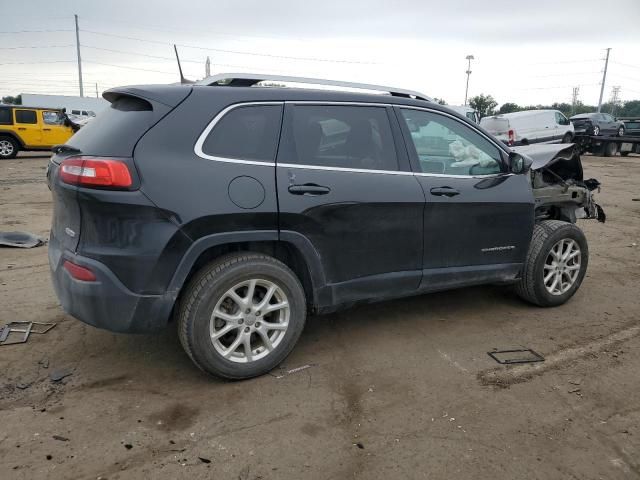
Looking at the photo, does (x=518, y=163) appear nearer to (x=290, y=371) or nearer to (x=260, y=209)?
(x=260, y=209)

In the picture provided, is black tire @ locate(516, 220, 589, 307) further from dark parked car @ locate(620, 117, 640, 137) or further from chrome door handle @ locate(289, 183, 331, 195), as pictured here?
dark parked car @ locate(620, 117, 640, 137)

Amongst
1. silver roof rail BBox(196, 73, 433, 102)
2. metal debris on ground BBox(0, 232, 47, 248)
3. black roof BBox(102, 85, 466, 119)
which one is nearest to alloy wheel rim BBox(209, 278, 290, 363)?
black roof BBox(102, 85, 466, 119)

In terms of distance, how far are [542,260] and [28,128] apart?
1941 cm

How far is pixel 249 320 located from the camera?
3164mm

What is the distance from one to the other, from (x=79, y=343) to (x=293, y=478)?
2.15 meters

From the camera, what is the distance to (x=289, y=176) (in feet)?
10.4

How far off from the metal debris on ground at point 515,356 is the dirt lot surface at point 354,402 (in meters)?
0.07

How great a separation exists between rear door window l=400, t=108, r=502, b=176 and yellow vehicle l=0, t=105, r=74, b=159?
59.1ft

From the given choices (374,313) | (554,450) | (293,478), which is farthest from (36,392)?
(554,450)

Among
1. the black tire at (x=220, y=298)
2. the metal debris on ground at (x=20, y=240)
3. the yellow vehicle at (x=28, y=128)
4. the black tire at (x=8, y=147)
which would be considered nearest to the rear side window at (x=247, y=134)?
the black tire at (x=220, y=298)

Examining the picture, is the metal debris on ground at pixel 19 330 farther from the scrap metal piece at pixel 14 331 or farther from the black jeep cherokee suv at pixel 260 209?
the black jeep cherokee suv at pixel 260 209

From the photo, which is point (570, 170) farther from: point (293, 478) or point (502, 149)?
point (293, 478)

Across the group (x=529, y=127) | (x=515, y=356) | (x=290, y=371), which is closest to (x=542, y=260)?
(x=515, y=356)

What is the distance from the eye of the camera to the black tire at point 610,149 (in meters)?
22.3
